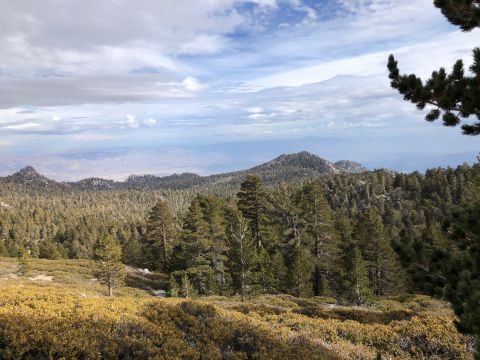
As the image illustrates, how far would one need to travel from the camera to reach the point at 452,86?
7926mm

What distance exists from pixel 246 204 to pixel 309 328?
30975 mm

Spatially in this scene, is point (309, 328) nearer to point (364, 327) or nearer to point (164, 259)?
point (364, 327)

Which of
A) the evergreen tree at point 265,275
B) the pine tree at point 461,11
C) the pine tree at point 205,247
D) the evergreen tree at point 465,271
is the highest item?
the pine tree at point 461,11

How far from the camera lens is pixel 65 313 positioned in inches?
425

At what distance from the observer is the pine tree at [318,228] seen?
40.6 metres

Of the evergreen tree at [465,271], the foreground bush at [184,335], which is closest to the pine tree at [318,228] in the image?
the foreground bush at [184,335]

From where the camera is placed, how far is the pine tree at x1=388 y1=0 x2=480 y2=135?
7.30 metres

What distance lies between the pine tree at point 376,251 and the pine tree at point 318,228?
12.4ft

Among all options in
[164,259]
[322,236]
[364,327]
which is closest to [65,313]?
[364,327]

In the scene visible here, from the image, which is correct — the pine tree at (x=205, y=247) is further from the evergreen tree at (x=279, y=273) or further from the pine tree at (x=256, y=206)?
the evergreen tree at (x=279, y=273)

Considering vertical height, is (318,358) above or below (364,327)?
above

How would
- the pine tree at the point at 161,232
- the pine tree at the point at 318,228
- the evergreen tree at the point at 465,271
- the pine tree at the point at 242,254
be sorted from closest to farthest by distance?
the evergreen tree at the point at 465,271 → the pine tree at the point at 242,254 → the pine tree at the point at 318,228 → the pine tree at the point at 161,232

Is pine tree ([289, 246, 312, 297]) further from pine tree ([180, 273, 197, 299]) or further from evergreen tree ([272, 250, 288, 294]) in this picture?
pine tree ([180, 273, 197, 299])

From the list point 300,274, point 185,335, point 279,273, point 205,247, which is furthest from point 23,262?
point 185,335
